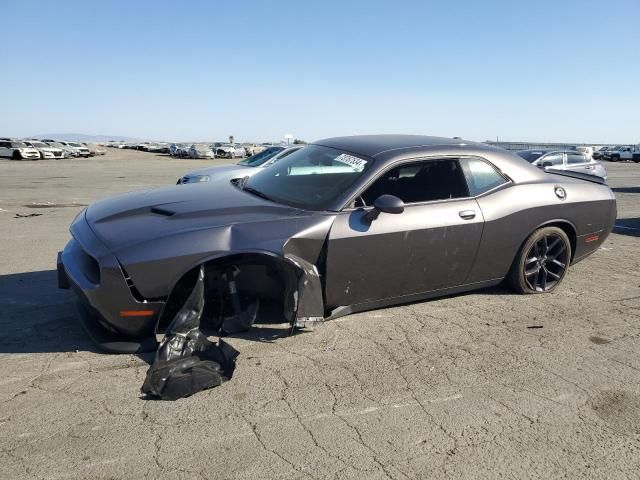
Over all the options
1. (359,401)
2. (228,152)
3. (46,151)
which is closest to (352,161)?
(359,401)

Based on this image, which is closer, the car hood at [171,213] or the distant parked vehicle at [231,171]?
the car hood at [171,213]

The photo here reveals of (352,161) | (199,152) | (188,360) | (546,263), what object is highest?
(352,161)

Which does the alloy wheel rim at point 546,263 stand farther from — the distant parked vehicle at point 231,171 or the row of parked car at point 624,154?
the row of parked car at point 624,154

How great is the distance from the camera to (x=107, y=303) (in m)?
3.14

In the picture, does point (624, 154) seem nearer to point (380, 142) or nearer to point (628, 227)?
point (628, 227)

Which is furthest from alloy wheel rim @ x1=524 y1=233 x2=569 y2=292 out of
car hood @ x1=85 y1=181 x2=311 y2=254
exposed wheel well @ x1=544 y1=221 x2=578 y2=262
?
car hood @ x1=85 y1=181 x2=311 y2=254

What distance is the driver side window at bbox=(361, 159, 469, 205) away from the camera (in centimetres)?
407

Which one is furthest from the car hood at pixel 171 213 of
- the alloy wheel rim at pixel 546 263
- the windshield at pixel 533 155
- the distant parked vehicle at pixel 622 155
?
the distant parked vehicle at pixel 622 155

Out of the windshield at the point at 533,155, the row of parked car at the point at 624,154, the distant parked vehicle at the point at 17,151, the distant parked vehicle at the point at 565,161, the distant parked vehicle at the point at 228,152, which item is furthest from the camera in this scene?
the distant parked vehicle at the point at 228,152

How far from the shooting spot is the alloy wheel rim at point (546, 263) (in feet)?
15.5

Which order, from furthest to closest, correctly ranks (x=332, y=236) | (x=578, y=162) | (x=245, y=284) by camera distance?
(x=578, y=162), (x=245, y=284), (x=332, y=236)

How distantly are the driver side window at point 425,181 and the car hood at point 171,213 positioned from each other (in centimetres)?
85

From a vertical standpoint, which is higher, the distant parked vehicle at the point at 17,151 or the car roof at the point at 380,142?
the car roof at the point at 380,142

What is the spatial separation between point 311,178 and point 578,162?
15.1 meters
